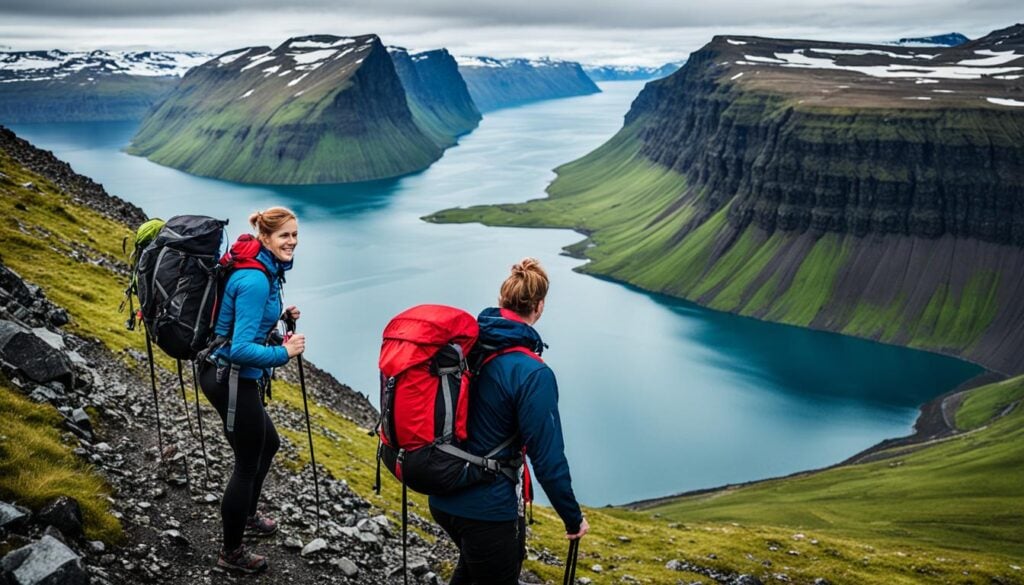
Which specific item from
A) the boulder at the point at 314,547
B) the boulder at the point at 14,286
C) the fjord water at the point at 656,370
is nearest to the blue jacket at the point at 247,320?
the boulder at the point at 314,547

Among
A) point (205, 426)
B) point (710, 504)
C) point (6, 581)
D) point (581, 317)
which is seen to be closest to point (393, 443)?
point (6, 581)

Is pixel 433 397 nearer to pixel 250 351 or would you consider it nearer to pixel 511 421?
pixel 511 421

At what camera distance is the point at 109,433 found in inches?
668

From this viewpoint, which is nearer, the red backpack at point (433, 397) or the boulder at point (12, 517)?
the red backpack at point (433, 397)

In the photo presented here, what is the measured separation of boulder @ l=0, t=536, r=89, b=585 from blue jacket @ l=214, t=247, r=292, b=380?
3.32 metres

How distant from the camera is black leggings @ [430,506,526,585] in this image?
31.9 ft

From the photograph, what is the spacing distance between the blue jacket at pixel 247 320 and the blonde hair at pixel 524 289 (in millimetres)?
3671

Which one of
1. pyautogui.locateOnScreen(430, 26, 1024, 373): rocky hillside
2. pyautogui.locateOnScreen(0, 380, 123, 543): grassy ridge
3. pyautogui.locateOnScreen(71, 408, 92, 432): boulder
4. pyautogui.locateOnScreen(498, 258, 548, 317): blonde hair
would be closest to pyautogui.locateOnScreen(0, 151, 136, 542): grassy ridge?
pyautogui.locateOnScreen(0, 380, 123, 543): grassy ridge

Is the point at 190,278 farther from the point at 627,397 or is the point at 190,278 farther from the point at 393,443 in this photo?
the point at 627,397

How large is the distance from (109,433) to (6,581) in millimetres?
7213

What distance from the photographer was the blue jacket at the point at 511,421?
9.24m

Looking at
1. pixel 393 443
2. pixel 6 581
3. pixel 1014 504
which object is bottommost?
pixel 1014 504

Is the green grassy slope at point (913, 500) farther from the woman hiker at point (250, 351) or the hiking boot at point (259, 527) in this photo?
the woman hiker at point (250, 351)

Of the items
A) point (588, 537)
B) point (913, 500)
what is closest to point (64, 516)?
point (588, 537)
